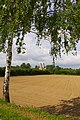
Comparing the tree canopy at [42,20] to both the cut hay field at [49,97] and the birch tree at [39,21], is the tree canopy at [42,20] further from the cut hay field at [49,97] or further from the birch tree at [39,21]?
the cut hay field at [49,97]

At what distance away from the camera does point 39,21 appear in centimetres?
1969

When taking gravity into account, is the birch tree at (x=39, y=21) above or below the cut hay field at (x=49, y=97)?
above

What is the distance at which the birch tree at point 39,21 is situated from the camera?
18.0 meters

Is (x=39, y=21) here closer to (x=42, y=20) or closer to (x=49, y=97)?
(x=42, y=20)

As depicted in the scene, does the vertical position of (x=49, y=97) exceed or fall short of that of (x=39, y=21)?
it falls short

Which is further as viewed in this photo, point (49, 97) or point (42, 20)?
point (49, 97)

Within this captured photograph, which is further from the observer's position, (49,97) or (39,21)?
(49,97)

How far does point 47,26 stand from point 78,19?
261cm

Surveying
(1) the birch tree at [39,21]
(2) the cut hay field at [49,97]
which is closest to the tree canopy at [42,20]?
(1) the birch tree at [39,21]

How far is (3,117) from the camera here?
12.0 meters

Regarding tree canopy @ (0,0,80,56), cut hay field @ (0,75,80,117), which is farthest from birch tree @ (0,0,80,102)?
cut hay field @ (0,75,80,117)

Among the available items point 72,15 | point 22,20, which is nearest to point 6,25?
point 22,20

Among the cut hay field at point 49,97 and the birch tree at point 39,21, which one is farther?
the cut hay field at point 49,97

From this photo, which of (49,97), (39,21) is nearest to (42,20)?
(39,21)
